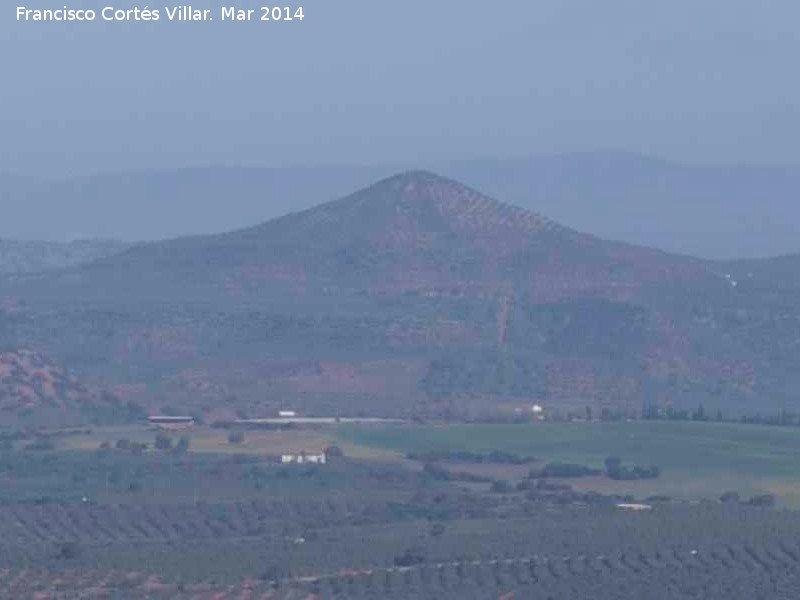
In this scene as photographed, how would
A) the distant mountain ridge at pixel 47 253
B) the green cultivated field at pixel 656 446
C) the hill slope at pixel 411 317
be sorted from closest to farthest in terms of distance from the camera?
1. the green cultivated field at pixel 656 446
2. the hill slope at pixel 411 317
3. the distant mountain ridge at pixel 47 253

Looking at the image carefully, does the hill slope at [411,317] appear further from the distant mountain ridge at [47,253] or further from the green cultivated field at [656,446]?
the distant mountain ridge at [47,253]

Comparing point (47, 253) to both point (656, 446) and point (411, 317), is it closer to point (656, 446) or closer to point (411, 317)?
point (411, 317)

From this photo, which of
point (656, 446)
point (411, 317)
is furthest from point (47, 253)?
point (656, 446)

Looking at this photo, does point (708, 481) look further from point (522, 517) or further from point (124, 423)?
point (124, 423)

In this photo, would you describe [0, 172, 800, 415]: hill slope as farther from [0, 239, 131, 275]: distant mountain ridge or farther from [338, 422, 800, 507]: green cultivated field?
[0, 239, 131, 275]: distant mountain ridge

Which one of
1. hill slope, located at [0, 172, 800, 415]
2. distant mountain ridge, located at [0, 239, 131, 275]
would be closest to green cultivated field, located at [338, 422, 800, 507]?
hill slope, located at [0, 172, 800, 415]

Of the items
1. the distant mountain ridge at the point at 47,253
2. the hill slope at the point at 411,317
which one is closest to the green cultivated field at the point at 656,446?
the hill slope at the point at 411,317

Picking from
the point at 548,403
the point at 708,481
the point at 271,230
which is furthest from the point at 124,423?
the point at 271,230
